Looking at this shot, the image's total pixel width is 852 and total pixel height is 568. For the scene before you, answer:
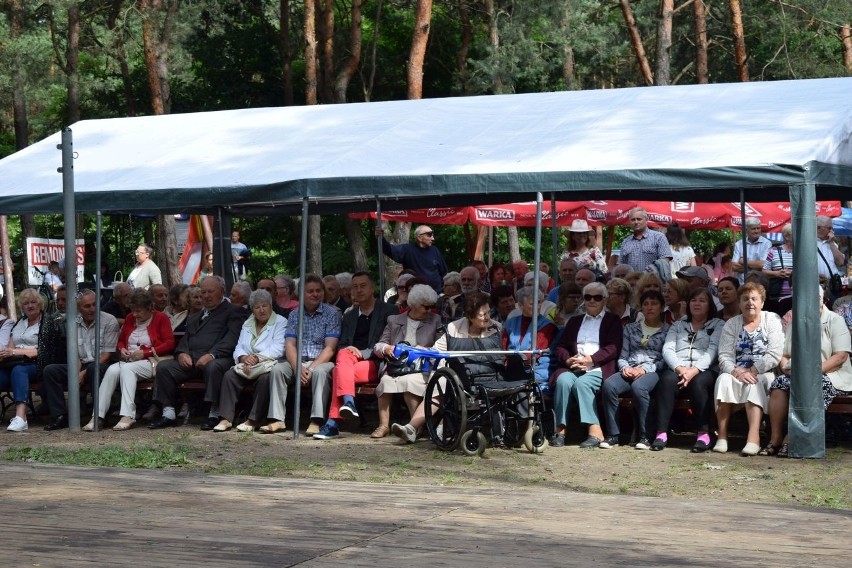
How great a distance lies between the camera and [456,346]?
10.1 m

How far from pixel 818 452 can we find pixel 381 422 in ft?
11.2

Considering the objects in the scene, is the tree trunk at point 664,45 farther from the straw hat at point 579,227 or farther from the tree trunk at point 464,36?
the straw hat at point 579,227

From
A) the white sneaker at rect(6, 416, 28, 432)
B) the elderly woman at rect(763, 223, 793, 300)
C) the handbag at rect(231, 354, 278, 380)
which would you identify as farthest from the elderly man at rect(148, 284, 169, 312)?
the elderly woman at rect(763, 223, 793, 300)

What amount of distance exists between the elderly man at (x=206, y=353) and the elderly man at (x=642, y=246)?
13.3 ft

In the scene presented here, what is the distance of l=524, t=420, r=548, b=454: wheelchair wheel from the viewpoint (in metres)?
9.55

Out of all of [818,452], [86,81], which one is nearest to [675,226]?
[818,452]

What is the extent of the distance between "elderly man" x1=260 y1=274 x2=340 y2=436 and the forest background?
12.8m

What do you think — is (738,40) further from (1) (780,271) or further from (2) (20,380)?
(2) (20,380)

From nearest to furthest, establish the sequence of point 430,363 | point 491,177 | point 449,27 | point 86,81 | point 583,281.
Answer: point 491,177 → point 430,363 → point 583,281 → point 86,81 → point 449,27

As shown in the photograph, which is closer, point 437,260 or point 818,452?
point 818,452

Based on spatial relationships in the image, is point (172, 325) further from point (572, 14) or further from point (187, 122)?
point (572, 14)

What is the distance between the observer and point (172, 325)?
12.5 m

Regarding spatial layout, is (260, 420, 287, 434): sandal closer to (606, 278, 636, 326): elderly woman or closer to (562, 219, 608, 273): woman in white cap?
(606, 278, 636, 326): elderly woman

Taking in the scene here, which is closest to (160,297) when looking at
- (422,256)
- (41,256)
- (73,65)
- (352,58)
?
(422,256)
